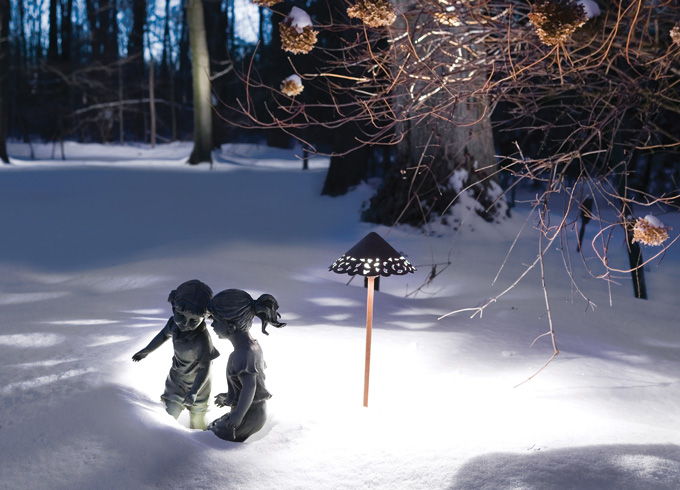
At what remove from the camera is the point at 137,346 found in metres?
3.88

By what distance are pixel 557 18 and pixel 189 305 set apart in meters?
2.03

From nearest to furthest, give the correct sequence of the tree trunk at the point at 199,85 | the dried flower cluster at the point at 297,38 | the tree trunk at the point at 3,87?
the dried flower cluster at the point at 297,38, the tree trunk at the point at 199,85, the tree trunk at the point at 3,87

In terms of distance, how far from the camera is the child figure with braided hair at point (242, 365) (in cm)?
296

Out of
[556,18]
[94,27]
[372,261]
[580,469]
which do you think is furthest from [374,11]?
[94,27]

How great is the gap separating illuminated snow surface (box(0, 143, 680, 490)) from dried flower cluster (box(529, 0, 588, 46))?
1128mm

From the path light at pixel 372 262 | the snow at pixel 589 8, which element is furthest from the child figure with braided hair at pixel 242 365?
the snow at pixel 589 8

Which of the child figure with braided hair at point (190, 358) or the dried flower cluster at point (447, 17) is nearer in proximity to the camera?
the dried flower cluster at point (447, 17)

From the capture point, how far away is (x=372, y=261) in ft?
10.5

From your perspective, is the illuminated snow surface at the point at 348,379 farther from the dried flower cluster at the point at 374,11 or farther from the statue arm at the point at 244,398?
the dried flower cluster at the point at 374,11

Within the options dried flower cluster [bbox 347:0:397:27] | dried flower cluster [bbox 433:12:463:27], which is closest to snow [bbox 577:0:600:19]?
dried flower cluster [bbox 433:12:463:27]

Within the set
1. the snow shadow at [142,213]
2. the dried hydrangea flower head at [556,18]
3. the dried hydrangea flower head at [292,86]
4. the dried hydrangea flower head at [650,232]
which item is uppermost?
the dried hydrangea flower head at [556,18]

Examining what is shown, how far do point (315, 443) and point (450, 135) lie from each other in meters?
6.05

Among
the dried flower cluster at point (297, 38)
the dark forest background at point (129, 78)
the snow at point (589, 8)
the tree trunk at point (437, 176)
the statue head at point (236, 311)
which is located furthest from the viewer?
the dark forest background at point (129, 78)

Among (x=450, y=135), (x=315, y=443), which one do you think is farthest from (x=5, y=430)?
(x=450, y=135)
